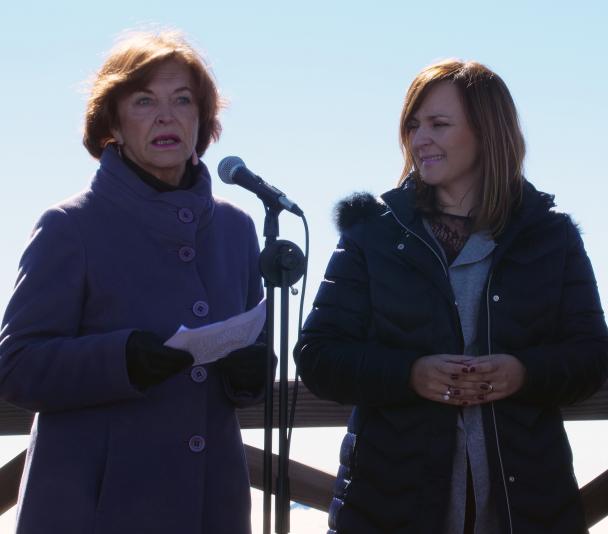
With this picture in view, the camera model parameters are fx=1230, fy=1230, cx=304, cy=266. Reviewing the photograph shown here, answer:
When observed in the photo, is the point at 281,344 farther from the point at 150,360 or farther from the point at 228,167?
the point at 228,167

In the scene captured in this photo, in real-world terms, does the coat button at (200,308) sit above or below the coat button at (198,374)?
above

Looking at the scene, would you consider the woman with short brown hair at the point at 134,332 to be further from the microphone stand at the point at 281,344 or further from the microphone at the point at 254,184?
the microphone at the point at 254,184

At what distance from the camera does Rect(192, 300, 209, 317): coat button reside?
323 centimetres

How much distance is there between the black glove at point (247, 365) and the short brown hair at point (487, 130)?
26.2 inches

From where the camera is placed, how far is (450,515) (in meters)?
3.13

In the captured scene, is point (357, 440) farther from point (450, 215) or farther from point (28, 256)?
point (28, 256)

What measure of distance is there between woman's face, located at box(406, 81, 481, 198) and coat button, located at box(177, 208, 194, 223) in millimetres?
661

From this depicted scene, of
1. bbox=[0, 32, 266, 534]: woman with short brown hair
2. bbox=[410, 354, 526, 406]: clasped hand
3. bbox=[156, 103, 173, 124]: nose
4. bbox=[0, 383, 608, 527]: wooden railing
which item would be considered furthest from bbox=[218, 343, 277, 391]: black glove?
bbox=[0, 383, 608, 527]: wooden railing

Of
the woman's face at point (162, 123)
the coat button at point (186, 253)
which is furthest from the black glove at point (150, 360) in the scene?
the woman's face at point (162, 123)

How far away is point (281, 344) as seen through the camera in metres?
2.82

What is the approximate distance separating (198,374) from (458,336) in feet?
2.24

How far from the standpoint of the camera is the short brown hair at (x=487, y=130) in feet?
→ 11.3

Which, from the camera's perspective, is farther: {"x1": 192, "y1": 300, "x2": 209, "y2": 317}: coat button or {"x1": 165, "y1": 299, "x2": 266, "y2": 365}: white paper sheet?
{"x1": 192, "y1": 300, "x2": 209, "y2": 317}: coat button

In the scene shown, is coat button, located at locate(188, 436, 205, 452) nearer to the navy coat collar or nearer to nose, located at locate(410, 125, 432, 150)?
the navy coat collar
